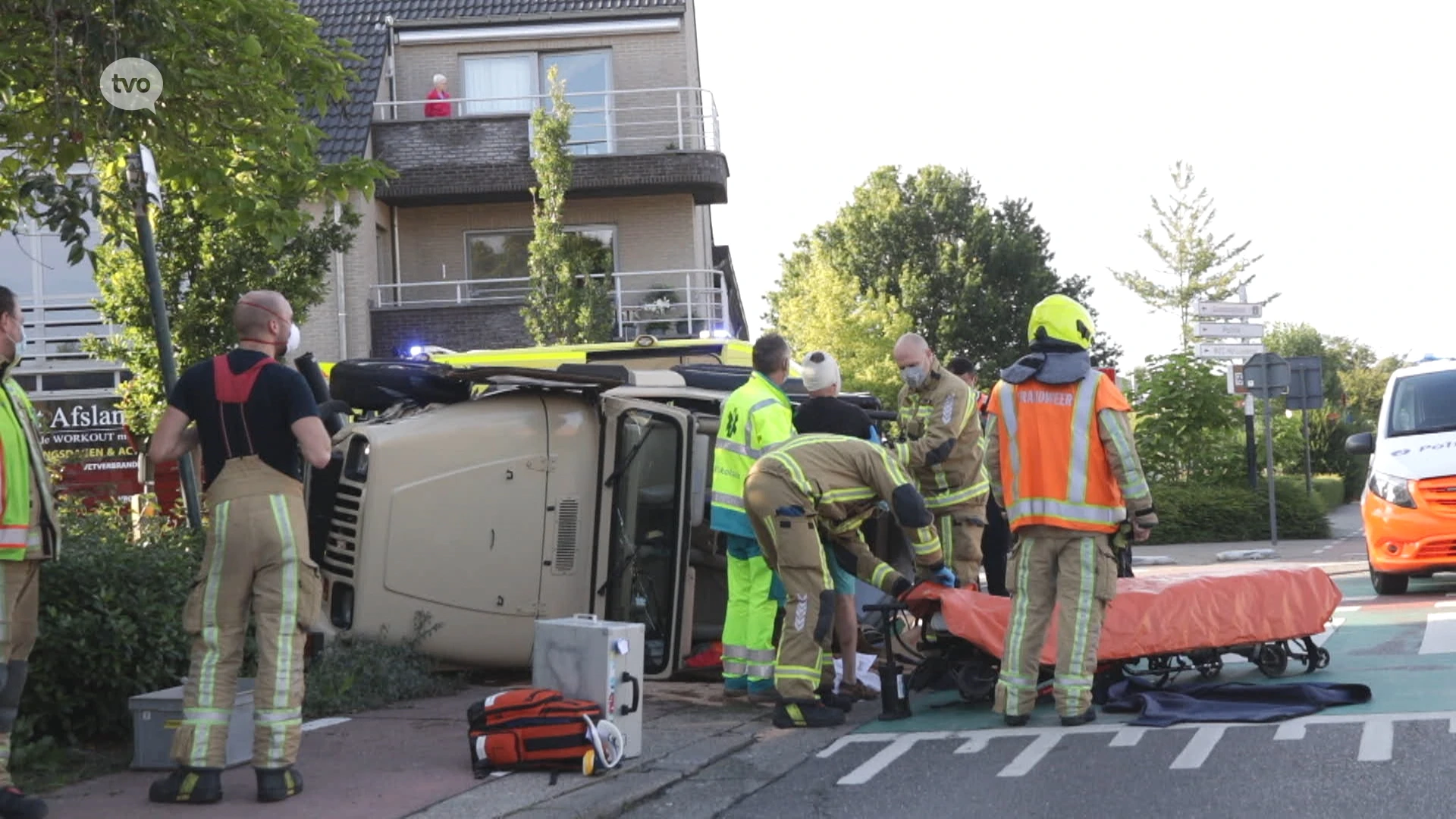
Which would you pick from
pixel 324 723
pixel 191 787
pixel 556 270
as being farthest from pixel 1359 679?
pixel 556 270

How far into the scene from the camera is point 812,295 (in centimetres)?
5494

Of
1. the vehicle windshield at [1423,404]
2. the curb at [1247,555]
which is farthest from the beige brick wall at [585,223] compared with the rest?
the vehicle windshield at [1423,404]

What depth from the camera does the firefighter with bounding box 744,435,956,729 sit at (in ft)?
28.9

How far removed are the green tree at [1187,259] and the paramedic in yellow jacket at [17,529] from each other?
217ft

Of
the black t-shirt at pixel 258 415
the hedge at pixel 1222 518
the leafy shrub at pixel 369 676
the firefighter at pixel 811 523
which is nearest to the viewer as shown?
the black t-shirt at pixel 258 415

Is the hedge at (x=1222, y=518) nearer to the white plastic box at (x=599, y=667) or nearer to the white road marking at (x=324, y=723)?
the white road marking at (x=324, y=723)

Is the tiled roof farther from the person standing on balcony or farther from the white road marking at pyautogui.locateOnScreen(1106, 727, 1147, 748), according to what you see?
the white road marking at pyautogui.locateOnScreen(1106, 727, 1147, 748)

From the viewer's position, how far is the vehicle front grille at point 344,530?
986 cm

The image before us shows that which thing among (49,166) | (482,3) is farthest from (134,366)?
(482,3)

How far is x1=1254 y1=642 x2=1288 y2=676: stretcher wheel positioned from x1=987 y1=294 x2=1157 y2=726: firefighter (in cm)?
137

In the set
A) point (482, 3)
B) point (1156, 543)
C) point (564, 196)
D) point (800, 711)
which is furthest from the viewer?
point (482, 3)

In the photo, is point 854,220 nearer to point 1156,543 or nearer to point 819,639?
point 1156,543

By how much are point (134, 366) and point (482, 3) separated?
14.2 metres

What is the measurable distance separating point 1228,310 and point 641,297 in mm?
9371
